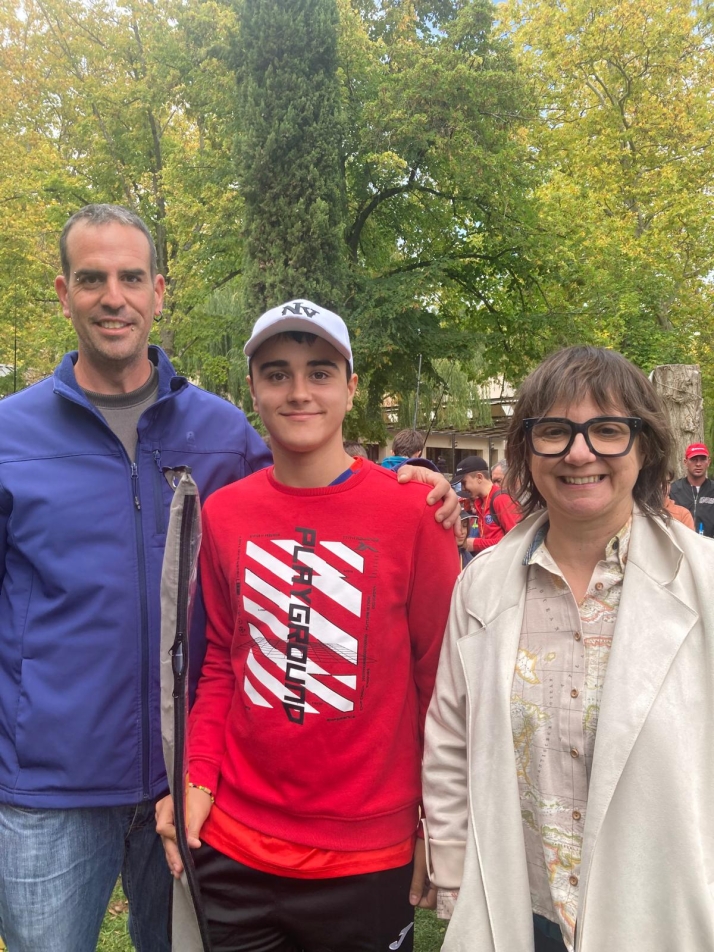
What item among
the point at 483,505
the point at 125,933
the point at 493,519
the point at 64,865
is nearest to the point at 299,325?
the point at 64,865

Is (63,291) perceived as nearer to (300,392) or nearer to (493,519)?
(300,392)

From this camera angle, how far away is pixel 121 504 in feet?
6.88

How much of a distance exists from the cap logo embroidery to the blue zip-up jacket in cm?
61

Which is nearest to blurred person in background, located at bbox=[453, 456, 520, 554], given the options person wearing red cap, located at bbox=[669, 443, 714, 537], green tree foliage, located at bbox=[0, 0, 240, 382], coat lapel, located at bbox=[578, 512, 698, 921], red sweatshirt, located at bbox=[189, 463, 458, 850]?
person wearing red cap, located at bbox=[669, 443, 714, 537]

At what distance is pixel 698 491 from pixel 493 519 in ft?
9.81

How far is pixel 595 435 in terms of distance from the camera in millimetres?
1715

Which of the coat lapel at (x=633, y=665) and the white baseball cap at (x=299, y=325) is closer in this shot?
the coat lapel at (x=633, y=665)

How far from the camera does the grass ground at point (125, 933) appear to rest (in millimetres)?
3377

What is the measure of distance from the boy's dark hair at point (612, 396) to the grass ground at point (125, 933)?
254 cm

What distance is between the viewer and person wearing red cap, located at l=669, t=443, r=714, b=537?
27.5ft

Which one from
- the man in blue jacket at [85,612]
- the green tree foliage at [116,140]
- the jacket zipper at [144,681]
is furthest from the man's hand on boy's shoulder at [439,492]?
the green tree foliage at [116,140]

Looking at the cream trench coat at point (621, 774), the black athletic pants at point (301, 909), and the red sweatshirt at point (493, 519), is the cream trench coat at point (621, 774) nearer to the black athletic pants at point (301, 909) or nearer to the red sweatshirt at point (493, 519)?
the black athletic pants at point (301, 909)

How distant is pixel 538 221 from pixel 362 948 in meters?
18.9

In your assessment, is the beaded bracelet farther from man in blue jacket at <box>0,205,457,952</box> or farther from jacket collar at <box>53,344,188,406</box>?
jacket collar at <box>53,344,188,406</box>
